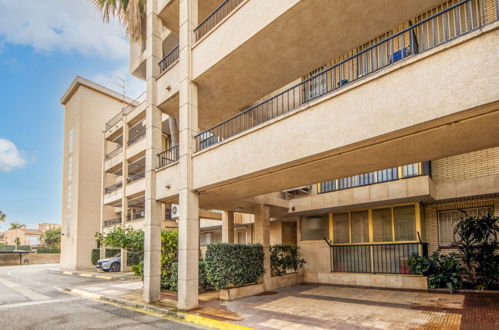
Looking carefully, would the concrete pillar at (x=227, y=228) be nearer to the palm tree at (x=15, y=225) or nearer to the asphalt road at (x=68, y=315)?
the asphalt road at (x=68, y=315)

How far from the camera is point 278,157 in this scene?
27.5 ft

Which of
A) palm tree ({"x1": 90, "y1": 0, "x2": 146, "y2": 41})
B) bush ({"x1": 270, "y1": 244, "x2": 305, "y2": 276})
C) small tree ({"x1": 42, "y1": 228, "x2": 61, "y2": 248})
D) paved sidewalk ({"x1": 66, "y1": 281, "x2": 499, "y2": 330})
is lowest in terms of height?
small tree ({"x1": 42, "y1": 228, "x2": 61, "y2": 248})

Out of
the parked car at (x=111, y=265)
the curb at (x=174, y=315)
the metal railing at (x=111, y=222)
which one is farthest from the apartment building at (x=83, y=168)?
the curb at (x=174, y=315)

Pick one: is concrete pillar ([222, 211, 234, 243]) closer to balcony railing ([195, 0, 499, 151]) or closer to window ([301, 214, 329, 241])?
window ([301, 214, 329, 241])

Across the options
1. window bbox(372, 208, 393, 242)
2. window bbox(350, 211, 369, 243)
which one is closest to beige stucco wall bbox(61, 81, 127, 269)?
window bbox(350, 211, 369, 243)

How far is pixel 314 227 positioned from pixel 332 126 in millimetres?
10166

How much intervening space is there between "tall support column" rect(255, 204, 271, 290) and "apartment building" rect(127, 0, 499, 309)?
0.24 ft

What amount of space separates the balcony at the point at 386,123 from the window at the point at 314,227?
679 cm

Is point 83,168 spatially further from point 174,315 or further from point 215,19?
point 174,315

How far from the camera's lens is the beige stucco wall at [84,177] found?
33031 mm

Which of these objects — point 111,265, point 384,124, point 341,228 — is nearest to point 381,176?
point 341,228

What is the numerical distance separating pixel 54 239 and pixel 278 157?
80110 mm

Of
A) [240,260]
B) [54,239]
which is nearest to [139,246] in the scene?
[240,260]

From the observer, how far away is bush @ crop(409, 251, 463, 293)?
38.2 ft
